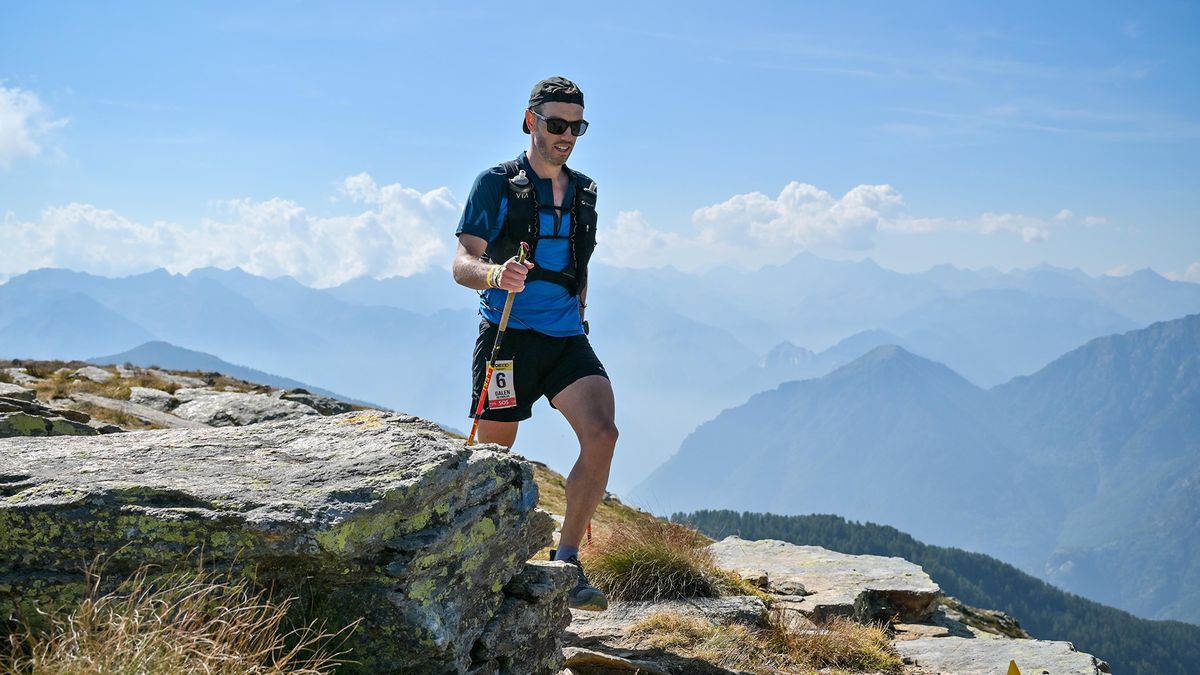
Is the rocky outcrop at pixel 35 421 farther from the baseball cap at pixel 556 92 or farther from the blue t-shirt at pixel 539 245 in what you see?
the baseball cap at pixel 556 92

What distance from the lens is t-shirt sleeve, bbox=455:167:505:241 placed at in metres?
7.96

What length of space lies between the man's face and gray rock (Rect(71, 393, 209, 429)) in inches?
586

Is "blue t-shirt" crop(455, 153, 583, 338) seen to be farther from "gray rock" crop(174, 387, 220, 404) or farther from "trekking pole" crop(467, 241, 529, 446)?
"gray rock" crop(174, 387, 220, 404)

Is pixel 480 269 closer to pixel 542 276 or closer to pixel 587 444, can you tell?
pixel 542 276

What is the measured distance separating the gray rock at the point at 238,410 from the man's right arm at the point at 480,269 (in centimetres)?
1620

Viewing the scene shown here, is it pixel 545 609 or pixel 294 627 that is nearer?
pixel 294 627

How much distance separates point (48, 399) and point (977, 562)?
173m

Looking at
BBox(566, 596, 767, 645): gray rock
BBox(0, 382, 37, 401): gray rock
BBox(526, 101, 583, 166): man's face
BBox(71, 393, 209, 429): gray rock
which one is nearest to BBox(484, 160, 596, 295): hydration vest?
BBox(526, 101, 583, 166): man's face

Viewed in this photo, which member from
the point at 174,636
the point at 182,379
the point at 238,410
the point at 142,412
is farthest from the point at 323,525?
the point at 182,379

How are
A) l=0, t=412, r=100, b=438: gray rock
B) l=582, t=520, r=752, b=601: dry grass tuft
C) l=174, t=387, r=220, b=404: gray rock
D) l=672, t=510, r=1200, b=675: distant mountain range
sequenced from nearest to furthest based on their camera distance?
l=582, t=520, r=752, b=601: dry grass tuft → l=0, t=412, r=100, b=438: gray rock → l=174, t=387, r=220, b=404: gray rock → l=672, t=510, r=1200, b=675: distant mountain range

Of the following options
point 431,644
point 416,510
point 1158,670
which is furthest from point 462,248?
point 1158,670

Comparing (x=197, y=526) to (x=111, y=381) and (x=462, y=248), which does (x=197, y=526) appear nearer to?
(x=462, y=248)

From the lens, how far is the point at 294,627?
209 inches

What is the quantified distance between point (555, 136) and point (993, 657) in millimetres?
6722
